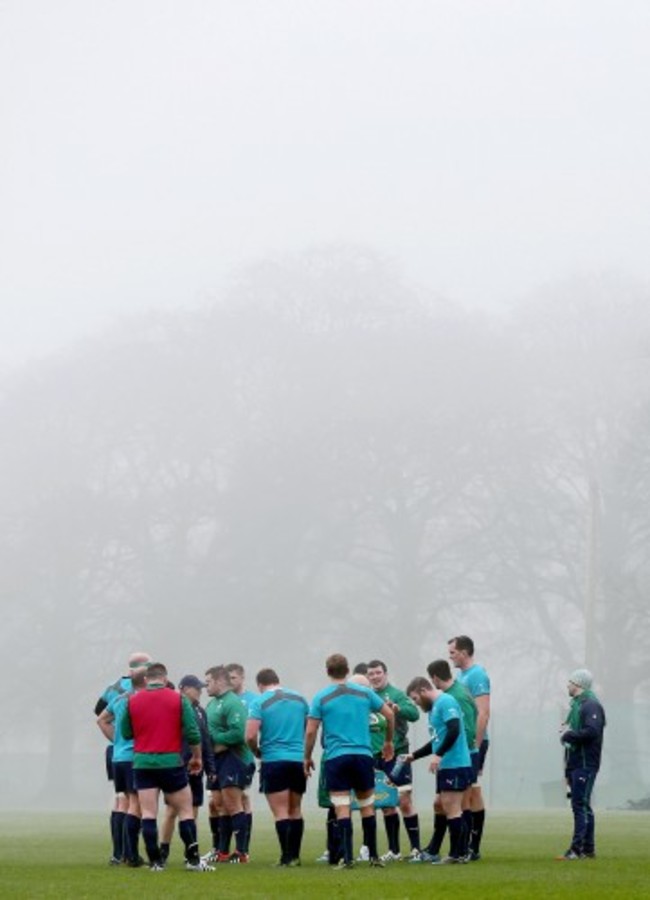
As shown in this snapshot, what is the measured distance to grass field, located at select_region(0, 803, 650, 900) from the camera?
18.4m

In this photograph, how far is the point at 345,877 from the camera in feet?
66.6

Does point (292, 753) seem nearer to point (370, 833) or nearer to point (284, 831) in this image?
point (284, 831)

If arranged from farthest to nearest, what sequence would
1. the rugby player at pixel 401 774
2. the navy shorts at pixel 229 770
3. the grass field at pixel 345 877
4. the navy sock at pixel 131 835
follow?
the navy shorts at pixel 229 770
the rugby player at pixel 401 774
the navy sock at pixel 131 835
the grass field at pixel 345 877

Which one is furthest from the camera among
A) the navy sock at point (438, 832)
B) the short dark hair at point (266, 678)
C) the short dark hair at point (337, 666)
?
the navy sock at point (438, 832)

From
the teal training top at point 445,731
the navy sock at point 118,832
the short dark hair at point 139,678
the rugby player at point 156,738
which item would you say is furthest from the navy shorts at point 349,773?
the navy sock at point 118,832

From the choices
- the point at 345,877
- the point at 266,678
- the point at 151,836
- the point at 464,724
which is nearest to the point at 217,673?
the point at 266,678

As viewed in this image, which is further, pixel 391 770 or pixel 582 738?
pixel 391 770

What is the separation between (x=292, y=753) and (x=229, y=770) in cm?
168

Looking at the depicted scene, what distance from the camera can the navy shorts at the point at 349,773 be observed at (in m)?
21.4

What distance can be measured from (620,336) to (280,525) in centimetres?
1203

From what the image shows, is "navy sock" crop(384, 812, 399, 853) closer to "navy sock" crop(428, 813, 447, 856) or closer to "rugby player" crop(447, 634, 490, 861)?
"navy sock" crop(428, 813, 447, 856)

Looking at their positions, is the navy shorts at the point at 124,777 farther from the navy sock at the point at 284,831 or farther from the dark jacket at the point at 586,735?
the dark jacket at the point at 586,735

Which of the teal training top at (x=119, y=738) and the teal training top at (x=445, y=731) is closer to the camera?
the teal training top at (x=445, y=731)

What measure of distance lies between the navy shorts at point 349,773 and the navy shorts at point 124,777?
8.29ft
